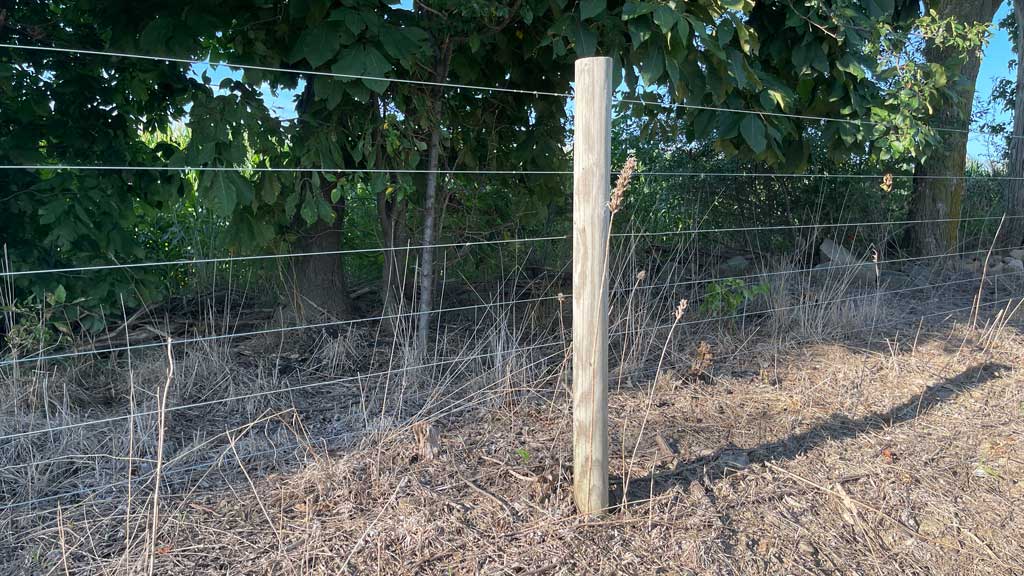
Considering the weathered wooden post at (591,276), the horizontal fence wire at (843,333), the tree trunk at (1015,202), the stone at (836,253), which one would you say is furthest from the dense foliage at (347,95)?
the tree trunk at (1015,202)

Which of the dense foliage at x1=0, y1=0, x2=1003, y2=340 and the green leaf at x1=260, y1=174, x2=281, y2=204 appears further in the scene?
the green leaf at x1=260, y1=174, x2=281, y2=204

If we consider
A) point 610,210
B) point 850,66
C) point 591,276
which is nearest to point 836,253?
point 850,66

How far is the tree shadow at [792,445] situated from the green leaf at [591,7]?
1956 millimetres

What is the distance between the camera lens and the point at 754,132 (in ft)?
12.1

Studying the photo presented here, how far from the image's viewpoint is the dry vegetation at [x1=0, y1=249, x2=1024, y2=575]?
2.48 meters

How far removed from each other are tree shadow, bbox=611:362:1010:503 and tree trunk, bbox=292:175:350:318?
2569 mm

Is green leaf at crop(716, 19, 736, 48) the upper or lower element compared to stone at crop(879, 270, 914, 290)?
upper

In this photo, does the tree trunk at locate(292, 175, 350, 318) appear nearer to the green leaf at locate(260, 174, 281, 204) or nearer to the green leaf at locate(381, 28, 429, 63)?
the green leaf at locate(260, 174, 281, 204)

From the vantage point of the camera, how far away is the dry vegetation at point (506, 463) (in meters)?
2.48

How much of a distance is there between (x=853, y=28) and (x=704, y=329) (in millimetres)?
2148

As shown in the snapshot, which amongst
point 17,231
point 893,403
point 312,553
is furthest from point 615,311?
point 17,231

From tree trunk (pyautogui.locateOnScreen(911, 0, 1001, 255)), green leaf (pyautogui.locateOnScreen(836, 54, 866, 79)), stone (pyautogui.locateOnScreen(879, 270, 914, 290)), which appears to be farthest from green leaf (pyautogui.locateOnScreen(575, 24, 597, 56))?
tree trunk (pyautogui.locateOnScreen(911, 0, 1001, 255))

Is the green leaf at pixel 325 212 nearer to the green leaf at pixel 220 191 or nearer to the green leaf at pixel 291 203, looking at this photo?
the green leaf at pixel 291 203

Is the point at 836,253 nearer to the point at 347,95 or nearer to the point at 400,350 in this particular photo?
the point at 400,350
